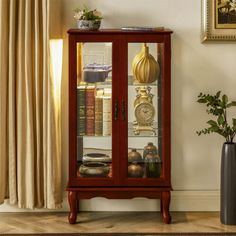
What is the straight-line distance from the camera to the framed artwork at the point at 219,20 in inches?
158

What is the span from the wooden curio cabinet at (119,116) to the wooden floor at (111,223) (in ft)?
0.41

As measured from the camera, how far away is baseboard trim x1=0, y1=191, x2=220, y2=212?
4.16 meters

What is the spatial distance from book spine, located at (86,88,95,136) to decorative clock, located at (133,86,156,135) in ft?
1.06

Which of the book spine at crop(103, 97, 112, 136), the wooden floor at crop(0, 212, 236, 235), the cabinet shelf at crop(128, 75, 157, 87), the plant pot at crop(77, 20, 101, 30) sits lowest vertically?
the wooden floor at crop(0, 212, 236, 235)

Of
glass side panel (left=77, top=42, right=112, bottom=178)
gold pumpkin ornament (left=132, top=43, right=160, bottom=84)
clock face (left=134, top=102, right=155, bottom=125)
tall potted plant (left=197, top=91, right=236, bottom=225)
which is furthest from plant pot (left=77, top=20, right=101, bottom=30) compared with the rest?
tall potted plant (left=197, top=91, right=236, bottom=225)

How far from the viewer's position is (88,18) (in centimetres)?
381

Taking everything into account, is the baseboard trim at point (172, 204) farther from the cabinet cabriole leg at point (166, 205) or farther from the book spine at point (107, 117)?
the book spine at point (107, 117)

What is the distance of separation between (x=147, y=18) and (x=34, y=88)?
1.08 m

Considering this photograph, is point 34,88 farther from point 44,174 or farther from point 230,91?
point 230,91

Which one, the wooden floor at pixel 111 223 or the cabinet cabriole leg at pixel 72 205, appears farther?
the cabinet cabriole leg at pixel 72 205

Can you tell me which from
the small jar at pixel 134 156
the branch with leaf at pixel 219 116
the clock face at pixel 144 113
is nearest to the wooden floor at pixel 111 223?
the small jar at pixel 134 156

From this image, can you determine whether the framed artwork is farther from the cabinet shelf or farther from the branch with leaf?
the cabinet shelf

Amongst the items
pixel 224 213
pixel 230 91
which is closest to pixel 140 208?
pixel 224 213

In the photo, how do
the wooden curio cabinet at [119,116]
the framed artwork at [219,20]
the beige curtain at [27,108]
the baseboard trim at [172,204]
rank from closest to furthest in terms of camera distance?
the wooden curio cabinet at [119,116] → the beige curtain at [27,108] → the framed artwork at [219,20] → the baseboard trim at [172,204]
